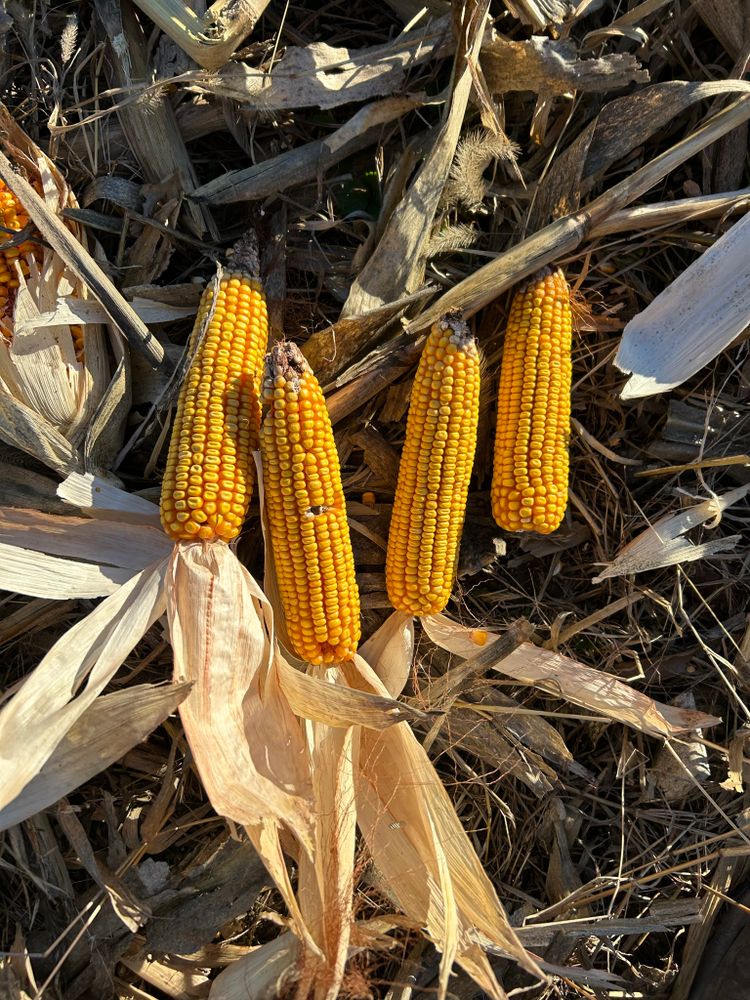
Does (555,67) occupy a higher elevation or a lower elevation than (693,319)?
higher

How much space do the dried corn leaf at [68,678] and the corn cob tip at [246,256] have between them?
48.5 inches

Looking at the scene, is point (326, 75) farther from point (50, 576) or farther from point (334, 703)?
point (334, 703)

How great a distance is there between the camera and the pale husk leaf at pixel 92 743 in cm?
248

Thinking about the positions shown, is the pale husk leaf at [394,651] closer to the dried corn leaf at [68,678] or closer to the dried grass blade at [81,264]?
the dried corn leaf at [68,678]

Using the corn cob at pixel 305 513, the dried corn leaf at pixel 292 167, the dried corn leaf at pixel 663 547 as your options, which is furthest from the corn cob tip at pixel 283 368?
the dried corn leaf at pixel 663 547

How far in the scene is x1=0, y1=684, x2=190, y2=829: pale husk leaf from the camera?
2479mm

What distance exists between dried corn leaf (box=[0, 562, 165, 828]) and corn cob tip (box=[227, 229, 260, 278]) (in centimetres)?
123

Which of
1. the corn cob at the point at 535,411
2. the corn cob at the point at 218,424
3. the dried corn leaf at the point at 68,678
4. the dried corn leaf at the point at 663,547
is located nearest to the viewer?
the dried corn leaf at the point at 68,678

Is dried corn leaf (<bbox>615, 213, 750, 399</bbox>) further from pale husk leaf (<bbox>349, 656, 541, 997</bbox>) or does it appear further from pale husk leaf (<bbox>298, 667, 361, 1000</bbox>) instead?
pale husk leaf (<bbox>298, 667, 361, 1000</bbox>)

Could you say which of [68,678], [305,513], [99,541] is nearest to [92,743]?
[68,678]

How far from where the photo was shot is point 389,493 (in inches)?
130

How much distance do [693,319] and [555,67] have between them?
1.20 metres

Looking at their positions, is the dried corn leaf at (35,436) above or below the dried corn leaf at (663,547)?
above

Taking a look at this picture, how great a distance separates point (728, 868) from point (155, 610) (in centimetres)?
292
